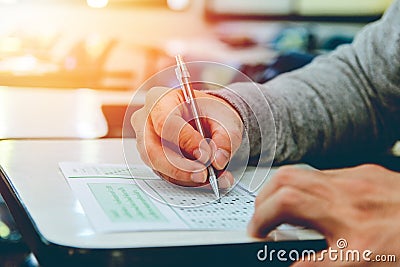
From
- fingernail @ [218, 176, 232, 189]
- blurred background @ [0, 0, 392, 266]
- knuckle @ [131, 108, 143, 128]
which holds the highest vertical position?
knuckle @ [131, 108, 143, 128]

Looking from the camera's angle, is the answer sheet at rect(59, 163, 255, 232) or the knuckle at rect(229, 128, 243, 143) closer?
the answer sheet at rect(59, 163, 255, 232)

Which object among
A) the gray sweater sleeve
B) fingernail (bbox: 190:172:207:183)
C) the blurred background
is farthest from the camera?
the blurred background

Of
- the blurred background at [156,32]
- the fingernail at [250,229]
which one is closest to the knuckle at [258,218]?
the fingernail at [250,229]

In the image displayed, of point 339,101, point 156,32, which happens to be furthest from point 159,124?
point 156,32

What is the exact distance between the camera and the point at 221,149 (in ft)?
1.80

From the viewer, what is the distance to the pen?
0.53 meters

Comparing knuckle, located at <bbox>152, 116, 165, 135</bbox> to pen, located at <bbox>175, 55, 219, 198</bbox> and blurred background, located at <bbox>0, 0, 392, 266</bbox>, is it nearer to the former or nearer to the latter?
pen, located at <bbox>175, 55, 219, 198</bbox>

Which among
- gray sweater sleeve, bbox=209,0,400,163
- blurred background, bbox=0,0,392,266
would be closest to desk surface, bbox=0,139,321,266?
gray sweater sleeve, bbox=209,0,400,163

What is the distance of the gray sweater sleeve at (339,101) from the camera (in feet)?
2.33

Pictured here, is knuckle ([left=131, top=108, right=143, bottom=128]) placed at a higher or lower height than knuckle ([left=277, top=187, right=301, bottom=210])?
lower

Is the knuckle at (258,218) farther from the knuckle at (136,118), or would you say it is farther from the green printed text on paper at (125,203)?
the knuckle at (136,118)

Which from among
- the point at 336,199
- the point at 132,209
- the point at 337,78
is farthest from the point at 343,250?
the point at 337,78

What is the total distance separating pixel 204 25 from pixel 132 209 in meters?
1.94

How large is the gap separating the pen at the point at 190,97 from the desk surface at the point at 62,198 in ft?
0.30
